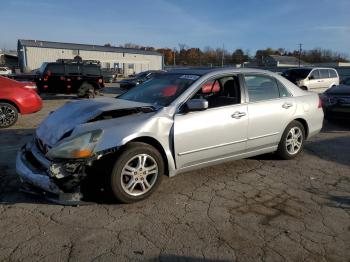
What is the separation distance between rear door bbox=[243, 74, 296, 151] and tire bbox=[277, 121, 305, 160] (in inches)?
5.6

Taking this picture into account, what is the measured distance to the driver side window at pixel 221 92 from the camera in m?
5.28

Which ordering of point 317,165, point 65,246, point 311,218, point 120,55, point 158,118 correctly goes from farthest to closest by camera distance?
point 120,55 → point 317,165 → point 158,118 → point 311,218 → point 65,246

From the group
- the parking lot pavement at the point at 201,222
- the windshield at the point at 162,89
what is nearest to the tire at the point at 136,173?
the parking lot pavement at the point at 201,222

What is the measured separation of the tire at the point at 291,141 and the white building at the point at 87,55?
5308cm

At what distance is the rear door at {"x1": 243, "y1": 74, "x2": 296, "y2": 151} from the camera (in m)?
5.49

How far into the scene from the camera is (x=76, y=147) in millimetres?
3965

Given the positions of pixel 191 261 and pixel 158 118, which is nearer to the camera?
pixel 191 261

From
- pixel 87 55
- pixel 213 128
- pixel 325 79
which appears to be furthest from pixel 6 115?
pixel 87 55

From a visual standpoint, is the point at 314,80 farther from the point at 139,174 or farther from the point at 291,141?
the point at 139,174

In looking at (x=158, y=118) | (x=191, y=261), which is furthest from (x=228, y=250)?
(x=158, y=118)

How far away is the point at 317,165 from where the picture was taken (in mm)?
6137

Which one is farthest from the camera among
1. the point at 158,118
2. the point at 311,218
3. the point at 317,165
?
the point at 317,165

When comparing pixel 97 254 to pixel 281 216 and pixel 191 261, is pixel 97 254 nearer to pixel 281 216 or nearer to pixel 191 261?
pixel 191 261

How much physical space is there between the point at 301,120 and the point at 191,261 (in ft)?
13.2
